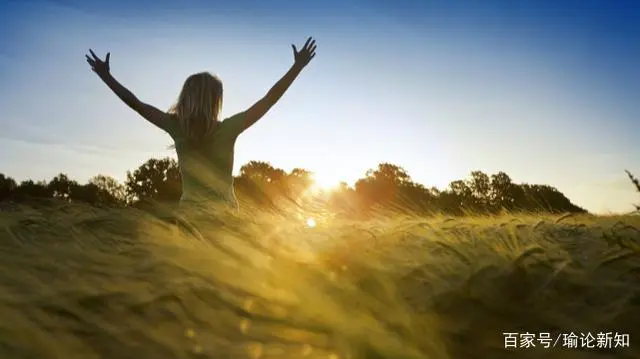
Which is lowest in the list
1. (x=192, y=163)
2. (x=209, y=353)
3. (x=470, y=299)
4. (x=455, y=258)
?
(x=209, y=353)

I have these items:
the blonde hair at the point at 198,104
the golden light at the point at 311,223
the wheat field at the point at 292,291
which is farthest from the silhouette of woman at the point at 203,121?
the wheat field at the point at 292,291

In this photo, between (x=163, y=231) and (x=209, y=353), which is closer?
(x=209, y=353)

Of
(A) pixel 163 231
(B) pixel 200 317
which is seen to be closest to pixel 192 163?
(A) pixel 163 231

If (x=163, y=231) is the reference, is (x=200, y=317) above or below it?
below

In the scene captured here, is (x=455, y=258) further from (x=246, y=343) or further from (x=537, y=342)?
(x=246, y=343)

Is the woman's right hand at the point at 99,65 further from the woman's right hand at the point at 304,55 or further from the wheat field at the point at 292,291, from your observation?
the wheat field at the point at 292,291

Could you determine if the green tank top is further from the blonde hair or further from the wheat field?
the wheat field

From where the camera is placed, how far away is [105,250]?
1.14m

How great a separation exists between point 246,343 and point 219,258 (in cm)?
28

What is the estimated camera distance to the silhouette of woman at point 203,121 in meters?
5.76

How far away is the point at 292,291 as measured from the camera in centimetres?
102

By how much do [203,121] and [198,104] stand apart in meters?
0.22

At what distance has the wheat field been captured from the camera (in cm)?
83

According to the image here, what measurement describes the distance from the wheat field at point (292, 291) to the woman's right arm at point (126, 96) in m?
4.40
